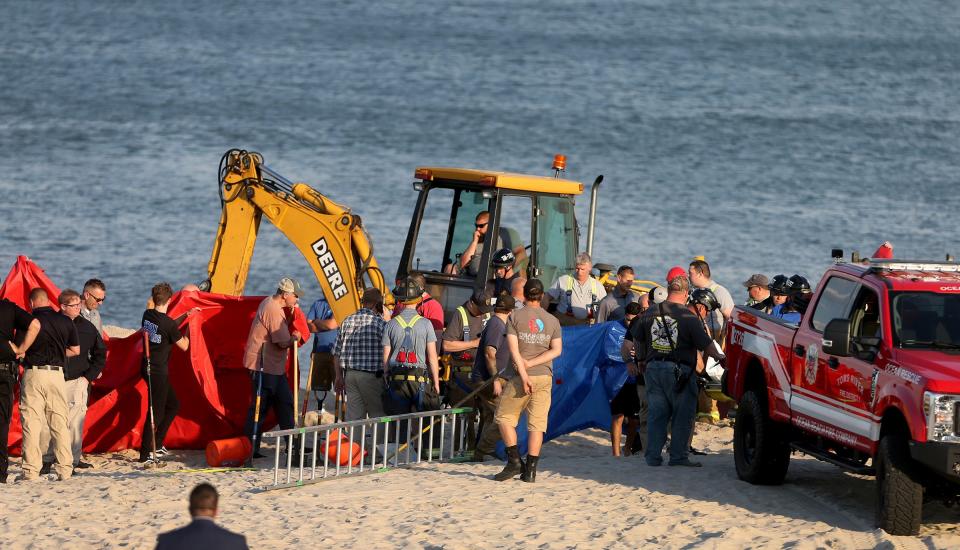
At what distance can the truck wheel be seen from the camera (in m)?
10.5

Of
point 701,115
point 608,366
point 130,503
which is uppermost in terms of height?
point 701,115

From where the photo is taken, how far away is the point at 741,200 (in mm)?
51438

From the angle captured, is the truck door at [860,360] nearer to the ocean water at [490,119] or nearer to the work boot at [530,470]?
the work boot at [530,470]

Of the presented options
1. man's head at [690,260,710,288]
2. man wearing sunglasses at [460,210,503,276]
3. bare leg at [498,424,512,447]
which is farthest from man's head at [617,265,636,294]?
bare leg at [498,424,512,447]

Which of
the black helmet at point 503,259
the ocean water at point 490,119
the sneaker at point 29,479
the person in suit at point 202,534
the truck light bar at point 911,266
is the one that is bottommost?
the sneaker at point 29,479

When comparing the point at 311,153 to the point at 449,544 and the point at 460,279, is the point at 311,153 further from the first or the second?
the point at 449,544

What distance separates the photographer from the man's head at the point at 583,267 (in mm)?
15992

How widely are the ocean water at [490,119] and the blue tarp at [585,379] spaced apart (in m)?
20.7

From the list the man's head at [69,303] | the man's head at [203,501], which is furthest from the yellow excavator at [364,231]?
the man's head at [203,501]

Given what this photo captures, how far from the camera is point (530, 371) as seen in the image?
12.5 m

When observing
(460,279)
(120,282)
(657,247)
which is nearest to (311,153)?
(657,247)

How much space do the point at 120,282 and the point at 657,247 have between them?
1443 cm

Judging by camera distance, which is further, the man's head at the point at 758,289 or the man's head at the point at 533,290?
the man's head at the point at 758,289

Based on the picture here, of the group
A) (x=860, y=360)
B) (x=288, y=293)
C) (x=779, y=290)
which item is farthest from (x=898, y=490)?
(x=288, y=293)
